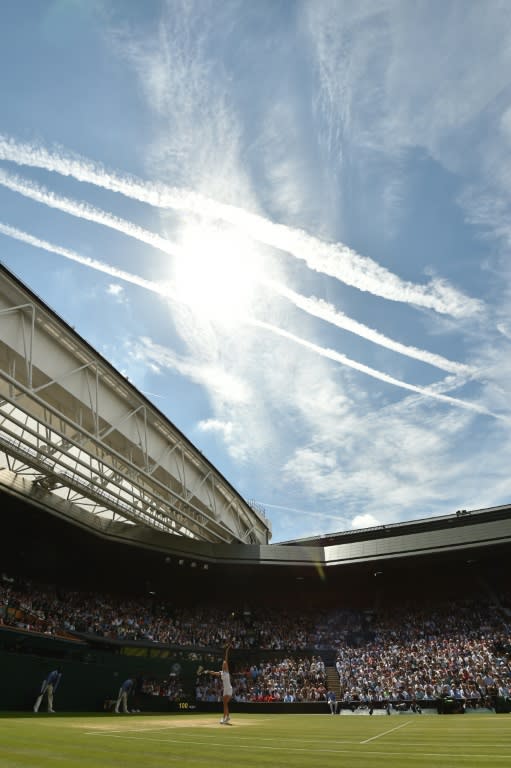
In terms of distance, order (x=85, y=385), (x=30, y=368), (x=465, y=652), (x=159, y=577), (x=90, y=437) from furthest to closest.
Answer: (x=159, y=577)
(x=465, y=652)
(x=85, y=385)
(x=90, y=437)
(x=30, y=368)

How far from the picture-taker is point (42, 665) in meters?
23.6

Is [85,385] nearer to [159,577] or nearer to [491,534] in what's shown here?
[159,577]

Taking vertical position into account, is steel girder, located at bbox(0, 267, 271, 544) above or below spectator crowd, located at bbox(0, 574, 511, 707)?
above

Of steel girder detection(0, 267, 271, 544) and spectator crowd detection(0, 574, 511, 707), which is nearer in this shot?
steel girder detection(0, 267, 271, 544)

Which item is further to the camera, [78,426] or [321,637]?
[321,637]

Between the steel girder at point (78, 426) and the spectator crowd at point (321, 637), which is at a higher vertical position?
the steel girder at point (78, 426)

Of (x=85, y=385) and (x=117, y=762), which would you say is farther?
(x=85, y=385)

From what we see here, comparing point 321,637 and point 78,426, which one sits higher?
point 78,426

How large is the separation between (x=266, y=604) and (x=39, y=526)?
66.0 ft

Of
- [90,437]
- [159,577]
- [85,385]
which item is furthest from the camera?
[159,577]

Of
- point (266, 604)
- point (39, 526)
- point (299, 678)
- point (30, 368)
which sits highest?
point (30, 368)

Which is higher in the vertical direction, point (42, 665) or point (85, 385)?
point (85, 385)

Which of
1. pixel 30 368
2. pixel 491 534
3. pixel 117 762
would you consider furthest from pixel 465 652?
pixel 117 762

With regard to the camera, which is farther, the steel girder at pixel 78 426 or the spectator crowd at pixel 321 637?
the spectator crowd at pixel 321 637
